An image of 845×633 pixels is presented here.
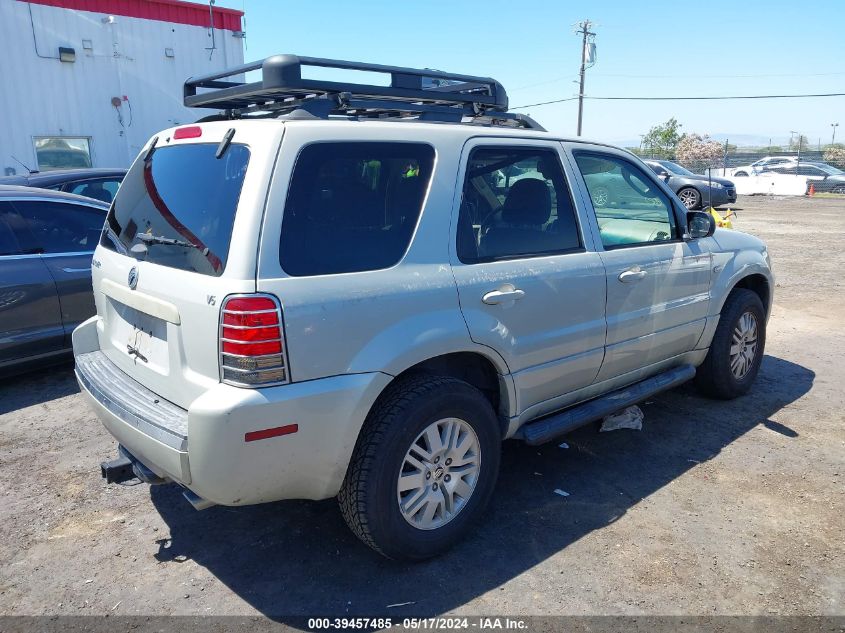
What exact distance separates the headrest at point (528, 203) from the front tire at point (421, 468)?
3.19ft

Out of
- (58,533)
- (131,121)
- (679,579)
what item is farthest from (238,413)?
(131,121)

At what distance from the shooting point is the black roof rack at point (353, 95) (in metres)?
2.79

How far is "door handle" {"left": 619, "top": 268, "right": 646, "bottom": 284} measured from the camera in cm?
373

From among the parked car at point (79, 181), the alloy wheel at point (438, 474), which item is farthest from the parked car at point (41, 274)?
the alloy wheel at point (438, 474)

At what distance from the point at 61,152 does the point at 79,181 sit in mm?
8818

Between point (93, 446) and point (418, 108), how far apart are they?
9.96 ft

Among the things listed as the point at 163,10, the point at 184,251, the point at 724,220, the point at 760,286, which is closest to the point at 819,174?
the point at 724,220

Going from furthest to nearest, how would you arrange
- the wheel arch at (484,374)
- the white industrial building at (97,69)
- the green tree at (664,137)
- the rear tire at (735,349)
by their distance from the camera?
the green tree at (664,137) < the white industrial building at (97,69) < the rear tire at (735,349) < the wheel arch at (484,374)

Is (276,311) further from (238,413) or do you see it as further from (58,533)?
(58,533)

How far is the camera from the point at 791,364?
5.91 meters

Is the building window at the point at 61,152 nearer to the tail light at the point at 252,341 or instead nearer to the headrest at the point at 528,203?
the headrest at the point at 528,203

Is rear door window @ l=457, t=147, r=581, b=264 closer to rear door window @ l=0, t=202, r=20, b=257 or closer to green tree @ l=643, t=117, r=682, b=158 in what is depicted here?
rear door window @ l=0, t=202, r=20, b=257

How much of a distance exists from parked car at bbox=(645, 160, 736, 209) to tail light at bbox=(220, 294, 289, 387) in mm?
18749

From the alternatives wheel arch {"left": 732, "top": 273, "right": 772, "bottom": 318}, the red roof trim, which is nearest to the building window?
the red roof trim
